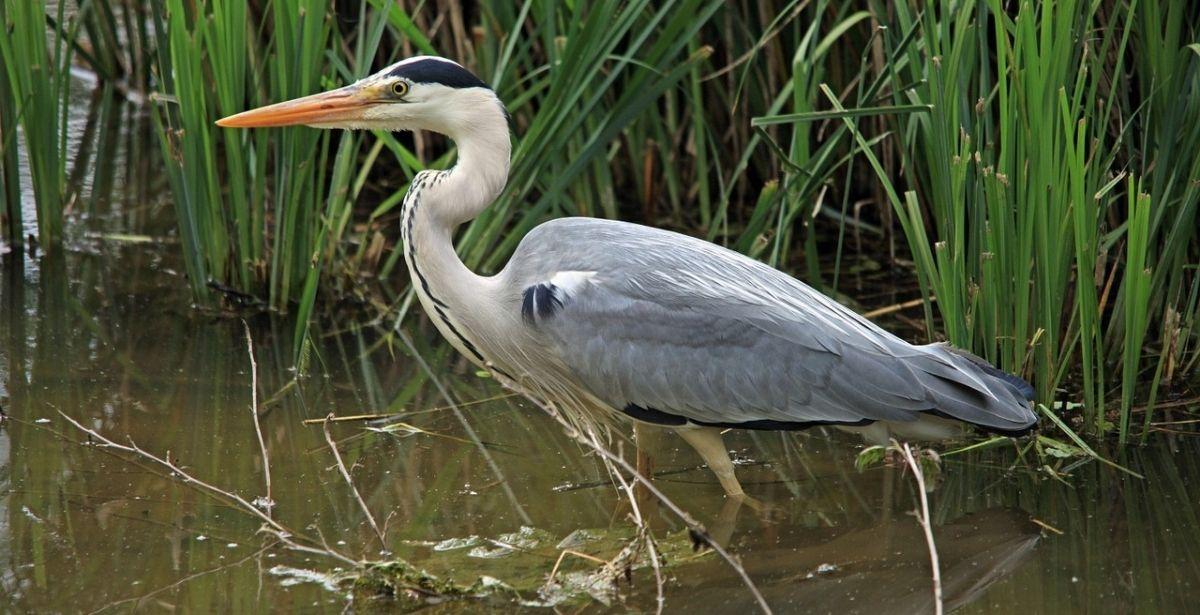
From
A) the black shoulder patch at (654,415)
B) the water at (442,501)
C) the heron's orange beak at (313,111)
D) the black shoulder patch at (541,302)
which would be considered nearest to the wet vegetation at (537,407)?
the water at (442,501)

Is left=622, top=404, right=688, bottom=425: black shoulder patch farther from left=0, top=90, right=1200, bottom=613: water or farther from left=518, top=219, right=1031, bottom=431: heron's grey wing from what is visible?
left=0, top=90, right=1200, bottom=613: water

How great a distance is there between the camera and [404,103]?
4.03 meters

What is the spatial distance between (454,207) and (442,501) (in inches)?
32.7

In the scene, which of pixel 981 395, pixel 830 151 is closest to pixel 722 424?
pixel 981 395

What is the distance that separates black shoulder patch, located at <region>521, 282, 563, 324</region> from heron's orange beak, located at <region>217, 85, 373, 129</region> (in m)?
0.73

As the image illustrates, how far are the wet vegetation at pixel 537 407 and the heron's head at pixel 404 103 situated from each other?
24.3 inches

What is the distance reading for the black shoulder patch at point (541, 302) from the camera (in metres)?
3.86

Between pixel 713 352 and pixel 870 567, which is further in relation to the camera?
pixel 713 352

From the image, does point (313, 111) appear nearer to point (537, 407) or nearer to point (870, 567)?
point (537, 407)

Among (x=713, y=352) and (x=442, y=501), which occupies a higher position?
(x=713, y=352)

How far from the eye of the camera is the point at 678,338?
153 inches

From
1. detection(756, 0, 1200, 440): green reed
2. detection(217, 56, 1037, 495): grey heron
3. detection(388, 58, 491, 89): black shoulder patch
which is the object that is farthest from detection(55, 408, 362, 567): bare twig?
detection(756, 0, 1200, 440): green reed

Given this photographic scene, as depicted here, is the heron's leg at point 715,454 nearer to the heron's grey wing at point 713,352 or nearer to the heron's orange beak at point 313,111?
the heron's grey wing at point 713,352

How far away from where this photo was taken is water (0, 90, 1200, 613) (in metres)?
3.36
